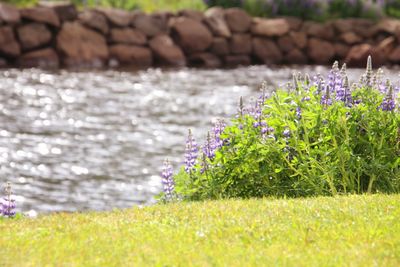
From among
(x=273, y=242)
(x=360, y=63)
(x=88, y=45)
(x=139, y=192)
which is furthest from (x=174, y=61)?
(x=273, y=242)

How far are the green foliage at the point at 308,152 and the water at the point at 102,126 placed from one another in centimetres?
282

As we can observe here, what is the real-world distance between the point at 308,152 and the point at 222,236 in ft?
7.38

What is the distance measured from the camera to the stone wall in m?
21.6

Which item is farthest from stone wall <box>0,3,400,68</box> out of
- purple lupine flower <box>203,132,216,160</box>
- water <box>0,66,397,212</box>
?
purple lupine flower <box>203,132,216,160</box>

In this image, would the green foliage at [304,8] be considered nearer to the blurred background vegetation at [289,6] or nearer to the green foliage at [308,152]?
the blurred background vegetation at [289,6]

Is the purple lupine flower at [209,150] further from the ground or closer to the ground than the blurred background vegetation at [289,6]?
further from the ground

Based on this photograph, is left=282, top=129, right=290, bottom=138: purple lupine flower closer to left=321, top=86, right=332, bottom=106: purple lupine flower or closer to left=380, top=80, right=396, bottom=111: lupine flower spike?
left=321, top=86, right=332, bottom=106: purple lupine flower

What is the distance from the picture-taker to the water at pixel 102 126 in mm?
12164

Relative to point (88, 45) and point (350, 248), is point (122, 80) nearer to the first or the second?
point (88, 45)

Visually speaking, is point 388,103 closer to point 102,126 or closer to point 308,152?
point 308,152

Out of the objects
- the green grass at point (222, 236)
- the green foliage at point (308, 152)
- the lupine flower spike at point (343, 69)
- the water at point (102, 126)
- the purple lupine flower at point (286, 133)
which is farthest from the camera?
the water at point (102, 126)

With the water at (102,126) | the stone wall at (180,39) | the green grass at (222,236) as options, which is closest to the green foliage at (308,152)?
the green grass at (222,236)

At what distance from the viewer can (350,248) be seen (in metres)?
6.07

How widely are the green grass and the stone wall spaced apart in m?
14.4
